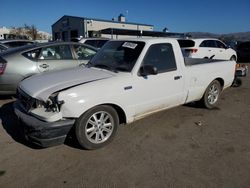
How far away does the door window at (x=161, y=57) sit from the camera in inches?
172

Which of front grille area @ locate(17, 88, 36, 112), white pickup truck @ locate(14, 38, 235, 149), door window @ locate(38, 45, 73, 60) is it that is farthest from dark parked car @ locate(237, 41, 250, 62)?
front grille area @ locate(17, 88, 36, 112)

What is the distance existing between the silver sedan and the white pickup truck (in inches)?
71.3

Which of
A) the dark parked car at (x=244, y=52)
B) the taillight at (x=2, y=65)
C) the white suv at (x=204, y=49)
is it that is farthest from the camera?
the dark parked car at (x=244, y=52)

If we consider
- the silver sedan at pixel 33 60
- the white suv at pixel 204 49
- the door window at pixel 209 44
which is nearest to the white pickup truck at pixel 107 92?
the silver sedan at pixel 33 60

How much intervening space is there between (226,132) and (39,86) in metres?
3.37

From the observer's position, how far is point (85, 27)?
3369 cm

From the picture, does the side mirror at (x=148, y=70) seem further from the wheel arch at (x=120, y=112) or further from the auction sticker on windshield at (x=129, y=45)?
the wheel arch at (x=120, y=112)

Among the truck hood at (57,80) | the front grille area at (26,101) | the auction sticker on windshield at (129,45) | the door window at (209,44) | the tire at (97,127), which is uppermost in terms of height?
the door window at (209,44)

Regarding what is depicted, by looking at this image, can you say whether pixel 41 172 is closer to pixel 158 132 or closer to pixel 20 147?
pixel 20 147

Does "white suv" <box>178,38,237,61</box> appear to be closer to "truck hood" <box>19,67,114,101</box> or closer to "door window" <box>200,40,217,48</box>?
"door window" <box>200,40,217,48</box>

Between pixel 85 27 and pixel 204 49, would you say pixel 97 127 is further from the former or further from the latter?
pixel 85 27

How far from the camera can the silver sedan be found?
5.90 meters

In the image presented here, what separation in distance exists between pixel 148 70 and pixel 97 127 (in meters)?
1.24

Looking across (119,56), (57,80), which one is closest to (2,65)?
(57,80)
